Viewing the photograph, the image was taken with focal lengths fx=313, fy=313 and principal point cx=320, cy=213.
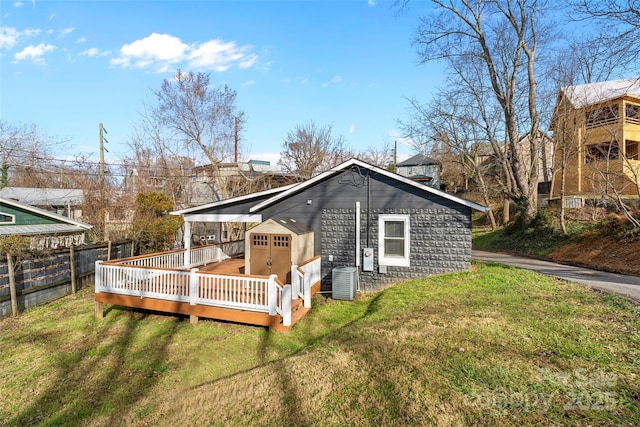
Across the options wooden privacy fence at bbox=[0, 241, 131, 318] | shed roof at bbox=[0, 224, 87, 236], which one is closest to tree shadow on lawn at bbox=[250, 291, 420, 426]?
wooden privacy fence at bbox=[0, 241, 131, 318]

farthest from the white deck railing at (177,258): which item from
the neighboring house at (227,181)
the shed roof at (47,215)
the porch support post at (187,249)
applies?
the neighboring house at (227,181)

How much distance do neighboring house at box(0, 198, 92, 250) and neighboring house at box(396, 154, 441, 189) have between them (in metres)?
29.4

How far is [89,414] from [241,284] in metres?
3.62

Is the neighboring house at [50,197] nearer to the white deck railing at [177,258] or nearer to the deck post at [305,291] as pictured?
the white deck railing at [177,258]

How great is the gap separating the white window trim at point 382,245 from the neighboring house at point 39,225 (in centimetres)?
1405

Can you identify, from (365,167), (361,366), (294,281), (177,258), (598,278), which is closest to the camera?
(361,366)

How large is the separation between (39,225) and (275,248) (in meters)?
14.0

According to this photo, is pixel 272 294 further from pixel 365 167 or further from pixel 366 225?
pixel 365 167

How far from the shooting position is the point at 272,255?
9703 millimetres

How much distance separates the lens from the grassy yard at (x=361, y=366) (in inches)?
141

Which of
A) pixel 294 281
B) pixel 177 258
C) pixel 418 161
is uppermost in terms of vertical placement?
pixel 418 161

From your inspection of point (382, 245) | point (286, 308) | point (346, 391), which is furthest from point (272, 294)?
point (382, 245)

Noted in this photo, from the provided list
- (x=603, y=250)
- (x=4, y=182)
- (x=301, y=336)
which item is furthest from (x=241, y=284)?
(x=4, y=182)

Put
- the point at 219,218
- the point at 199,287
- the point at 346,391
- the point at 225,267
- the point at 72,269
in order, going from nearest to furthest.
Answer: the point at 346,391, the point at 199,287, the point at 72,269, the point at 219,218, the point at 225,267
